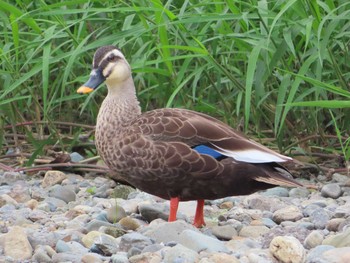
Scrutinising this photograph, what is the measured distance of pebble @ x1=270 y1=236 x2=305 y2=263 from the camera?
3996mm

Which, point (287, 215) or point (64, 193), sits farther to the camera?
point (64, 193)

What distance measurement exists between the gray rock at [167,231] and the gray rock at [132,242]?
7cm

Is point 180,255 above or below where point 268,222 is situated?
above

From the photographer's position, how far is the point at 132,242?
4.23m

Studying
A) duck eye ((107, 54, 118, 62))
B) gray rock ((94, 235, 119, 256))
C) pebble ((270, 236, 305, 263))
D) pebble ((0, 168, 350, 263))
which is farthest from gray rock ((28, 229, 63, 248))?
duck eye ((107, 54, 118, 62))

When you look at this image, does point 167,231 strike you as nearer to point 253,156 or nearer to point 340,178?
point 253,156

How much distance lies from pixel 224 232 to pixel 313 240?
0.49 meters

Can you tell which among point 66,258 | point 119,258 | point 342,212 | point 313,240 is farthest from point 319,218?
point 66,258

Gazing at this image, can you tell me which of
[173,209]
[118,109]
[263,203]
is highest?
[118,109]

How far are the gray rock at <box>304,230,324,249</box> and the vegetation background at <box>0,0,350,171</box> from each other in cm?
87

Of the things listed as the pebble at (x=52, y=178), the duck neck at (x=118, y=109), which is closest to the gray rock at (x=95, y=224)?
the duck neck at (x=118, y=109)

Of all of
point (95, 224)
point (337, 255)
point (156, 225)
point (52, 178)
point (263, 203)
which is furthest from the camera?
point (52, 178)

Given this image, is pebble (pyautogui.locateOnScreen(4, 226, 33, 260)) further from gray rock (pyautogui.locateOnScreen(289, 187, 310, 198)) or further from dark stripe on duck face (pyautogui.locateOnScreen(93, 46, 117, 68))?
gray rock (pyautogui.locateOnScreen(289, 187, 310, 198))

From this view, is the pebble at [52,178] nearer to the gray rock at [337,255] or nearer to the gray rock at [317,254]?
the gray rock at [317,254]
